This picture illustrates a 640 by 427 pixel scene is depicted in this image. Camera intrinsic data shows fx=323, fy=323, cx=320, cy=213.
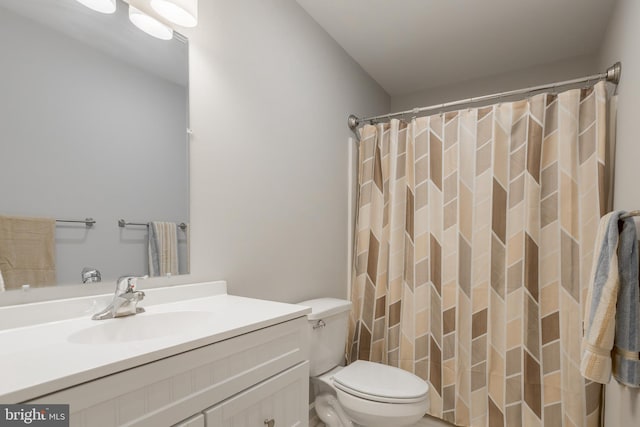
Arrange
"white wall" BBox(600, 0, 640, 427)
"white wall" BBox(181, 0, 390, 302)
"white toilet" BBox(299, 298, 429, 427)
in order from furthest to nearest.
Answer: "white toilet" BBox(299, 298, 429, 427) → "white wall" BBox(181, 0, 390, 302) → "white wall" BBox(600, 0, 640, 427)

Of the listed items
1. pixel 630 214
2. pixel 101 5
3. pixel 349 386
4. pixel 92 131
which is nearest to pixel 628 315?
pixel 630 214

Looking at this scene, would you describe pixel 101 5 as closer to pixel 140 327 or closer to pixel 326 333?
pixel 140 327

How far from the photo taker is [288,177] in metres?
1.79

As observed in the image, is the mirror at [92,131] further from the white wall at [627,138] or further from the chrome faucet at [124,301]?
the white wall at [627,138]

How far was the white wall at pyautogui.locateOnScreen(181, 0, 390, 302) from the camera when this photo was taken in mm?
1356

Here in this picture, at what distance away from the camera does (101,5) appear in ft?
3.52

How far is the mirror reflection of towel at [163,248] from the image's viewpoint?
1179 mm

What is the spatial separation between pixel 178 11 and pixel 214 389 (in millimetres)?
1258

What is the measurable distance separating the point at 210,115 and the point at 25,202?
704mm

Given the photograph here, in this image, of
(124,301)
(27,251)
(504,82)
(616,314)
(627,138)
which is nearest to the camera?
(27,251)

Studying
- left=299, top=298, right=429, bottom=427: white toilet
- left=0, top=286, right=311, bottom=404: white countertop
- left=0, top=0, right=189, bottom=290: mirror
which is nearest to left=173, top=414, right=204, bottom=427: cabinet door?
left=0, top=286, right=311, bottom=404: white countertop

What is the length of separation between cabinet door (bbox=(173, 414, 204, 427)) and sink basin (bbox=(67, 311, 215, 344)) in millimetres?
253

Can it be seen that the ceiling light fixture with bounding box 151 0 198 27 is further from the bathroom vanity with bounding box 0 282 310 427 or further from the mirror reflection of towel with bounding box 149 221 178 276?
the bathroom vanity with bounding box 0 282 310 427

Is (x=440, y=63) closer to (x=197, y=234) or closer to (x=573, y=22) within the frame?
(x=573, y=22)
